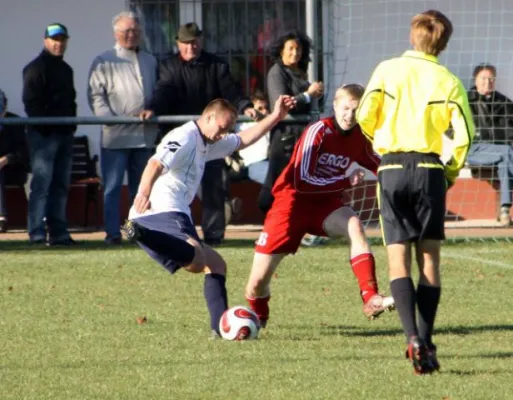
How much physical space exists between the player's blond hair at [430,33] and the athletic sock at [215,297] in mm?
1982

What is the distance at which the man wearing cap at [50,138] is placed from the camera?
13.3 meters

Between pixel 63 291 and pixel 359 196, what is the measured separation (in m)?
5.79

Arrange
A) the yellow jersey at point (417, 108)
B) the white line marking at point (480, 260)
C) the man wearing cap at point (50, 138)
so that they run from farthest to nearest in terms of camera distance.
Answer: the man wearing cap at point (50, 138) < the white line marking at point (480, 260) < the yellow jersey at point (417, 108)

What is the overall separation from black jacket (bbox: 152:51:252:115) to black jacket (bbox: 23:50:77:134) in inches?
33.1

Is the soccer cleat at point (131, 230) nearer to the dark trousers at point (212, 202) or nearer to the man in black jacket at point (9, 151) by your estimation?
the dark trousers at point (212, 202)

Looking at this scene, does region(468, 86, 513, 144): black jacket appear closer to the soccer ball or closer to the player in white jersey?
the player in white jersey

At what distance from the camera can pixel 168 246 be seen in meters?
8.19

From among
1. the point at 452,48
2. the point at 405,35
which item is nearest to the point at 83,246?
the point at 405,35

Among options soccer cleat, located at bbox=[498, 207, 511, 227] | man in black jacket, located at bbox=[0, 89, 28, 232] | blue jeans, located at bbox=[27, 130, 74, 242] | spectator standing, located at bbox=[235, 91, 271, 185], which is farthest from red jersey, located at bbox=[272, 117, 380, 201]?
man in black jacket, located at bbox=[0, 89, 28, 232]

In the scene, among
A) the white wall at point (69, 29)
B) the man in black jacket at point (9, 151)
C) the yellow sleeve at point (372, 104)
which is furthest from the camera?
the white wall at point (69, 29)

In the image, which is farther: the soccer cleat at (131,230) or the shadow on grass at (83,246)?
the shadow on grass at (83,246)

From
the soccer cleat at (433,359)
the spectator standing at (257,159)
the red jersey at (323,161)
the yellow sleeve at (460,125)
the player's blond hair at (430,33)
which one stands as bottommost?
the spectator standing at (257,159)

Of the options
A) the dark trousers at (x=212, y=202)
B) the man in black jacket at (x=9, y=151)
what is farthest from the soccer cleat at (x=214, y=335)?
the man in black jacket at (x=9, y=151)

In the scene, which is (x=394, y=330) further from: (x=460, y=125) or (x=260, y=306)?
(x=460, y=125)
